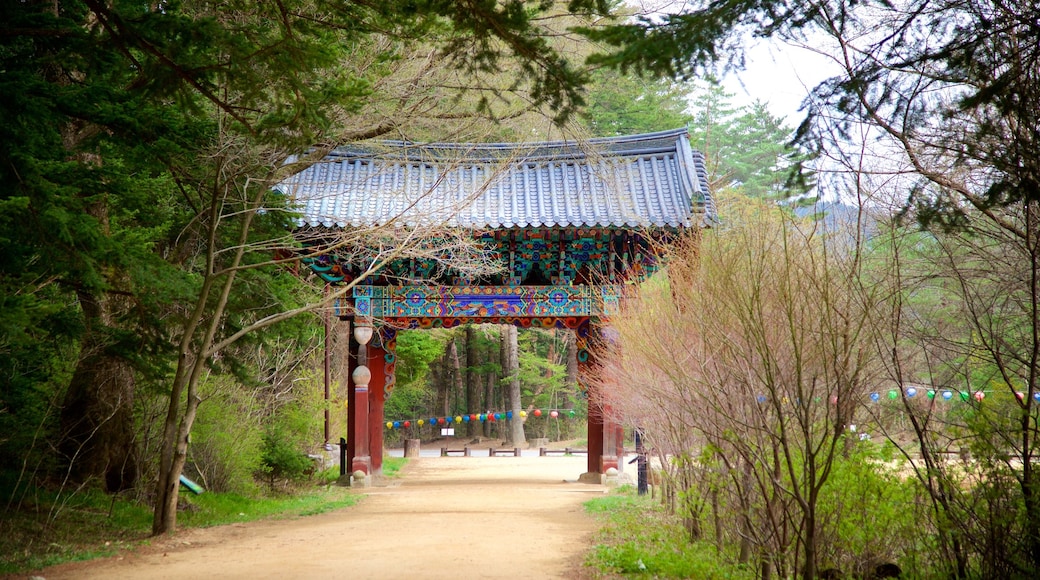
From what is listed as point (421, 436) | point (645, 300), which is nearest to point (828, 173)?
point (645, 300)

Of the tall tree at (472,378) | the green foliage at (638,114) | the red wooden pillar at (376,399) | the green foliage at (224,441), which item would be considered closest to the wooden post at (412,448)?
the tall tree at (472,378)

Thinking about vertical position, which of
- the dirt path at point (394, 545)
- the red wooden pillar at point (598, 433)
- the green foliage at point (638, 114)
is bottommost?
the dirt path at point (394, 545)

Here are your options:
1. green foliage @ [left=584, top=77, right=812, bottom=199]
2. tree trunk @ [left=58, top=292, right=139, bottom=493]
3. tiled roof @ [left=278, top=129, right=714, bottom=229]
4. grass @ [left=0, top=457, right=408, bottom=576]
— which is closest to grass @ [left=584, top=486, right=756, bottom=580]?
grass @ [left=0, top=457, right=408, bottom=576]

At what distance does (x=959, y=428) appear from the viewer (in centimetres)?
496

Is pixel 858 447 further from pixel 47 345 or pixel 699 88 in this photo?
pixel 699 88

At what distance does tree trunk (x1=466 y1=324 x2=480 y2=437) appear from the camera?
107ft

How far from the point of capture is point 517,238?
13055mm

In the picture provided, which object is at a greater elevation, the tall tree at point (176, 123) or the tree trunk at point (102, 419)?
the tall tree at point (176, 123)

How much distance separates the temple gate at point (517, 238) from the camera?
41.9ft

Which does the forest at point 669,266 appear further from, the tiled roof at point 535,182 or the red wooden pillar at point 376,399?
the red wooden pillar at point 376,399

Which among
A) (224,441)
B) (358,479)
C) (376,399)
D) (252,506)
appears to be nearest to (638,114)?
(376,399)

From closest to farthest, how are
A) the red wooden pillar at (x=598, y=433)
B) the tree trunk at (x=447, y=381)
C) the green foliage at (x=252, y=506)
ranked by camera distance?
the green foliage at (x=252, y=506)
the red wooden pillar at (x=598, y=433)
the tree trunk at (x=447, y=381)

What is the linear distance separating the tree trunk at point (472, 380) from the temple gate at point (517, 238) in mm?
18130

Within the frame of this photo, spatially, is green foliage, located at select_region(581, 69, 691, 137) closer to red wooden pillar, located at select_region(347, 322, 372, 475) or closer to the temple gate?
the temple gate
